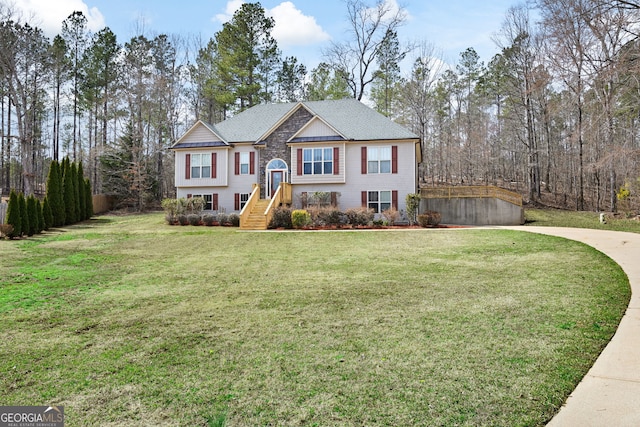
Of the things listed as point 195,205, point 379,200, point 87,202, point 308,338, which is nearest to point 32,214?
point 195,205

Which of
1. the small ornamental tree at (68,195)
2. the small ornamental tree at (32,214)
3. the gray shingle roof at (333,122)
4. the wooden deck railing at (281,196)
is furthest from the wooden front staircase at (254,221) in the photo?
the small ornamental tree at (68,195)

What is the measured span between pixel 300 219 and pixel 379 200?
19.4ft

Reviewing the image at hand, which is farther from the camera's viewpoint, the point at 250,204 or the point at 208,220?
the point at 208,220

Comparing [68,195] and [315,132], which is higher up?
[315,132]

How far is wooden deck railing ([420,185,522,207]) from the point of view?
2076cm

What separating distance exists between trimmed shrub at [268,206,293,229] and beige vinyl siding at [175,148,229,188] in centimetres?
635

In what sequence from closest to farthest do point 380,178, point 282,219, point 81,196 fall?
point 282,219, point 380,178, point 81,196

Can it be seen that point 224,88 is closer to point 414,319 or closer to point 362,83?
point 362,83


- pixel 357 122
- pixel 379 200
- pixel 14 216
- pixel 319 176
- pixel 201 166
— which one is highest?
pixel 357 122

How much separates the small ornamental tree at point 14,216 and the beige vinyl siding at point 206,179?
9274 mm

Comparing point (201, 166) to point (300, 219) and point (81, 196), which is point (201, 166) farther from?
point (300, 219)

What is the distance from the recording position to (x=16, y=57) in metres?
27.3

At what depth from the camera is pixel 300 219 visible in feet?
58.4

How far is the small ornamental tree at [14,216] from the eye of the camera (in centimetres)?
1484
